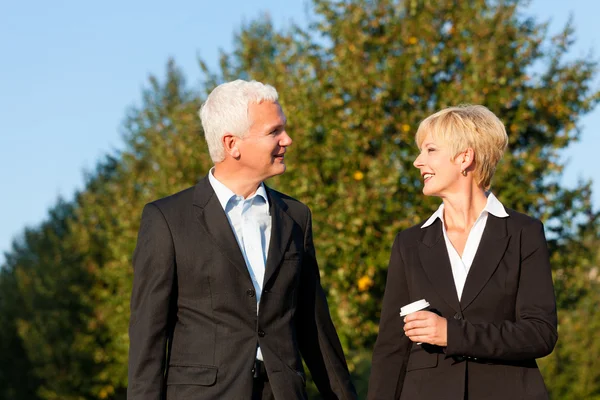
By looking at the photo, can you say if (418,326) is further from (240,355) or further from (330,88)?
(330,88)

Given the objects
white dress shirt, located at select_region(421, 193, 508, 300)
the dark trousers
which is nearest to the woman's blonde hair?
white dress shirt, located at select_region(421, 193, 508, 300)

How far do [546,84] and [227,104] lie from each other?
12943mm

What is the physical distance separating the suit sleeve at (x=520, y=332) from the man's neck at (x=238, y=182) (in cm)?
127

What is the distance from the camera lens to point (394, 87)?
15.8 meters

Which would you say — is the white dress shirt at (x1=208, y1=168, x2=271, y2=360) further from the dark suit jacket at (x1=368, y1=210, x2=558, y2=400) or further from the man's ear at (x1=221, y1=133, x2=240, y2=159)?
the dark suit jacket at (x1=368, y1=210, x2=558, y2=400)

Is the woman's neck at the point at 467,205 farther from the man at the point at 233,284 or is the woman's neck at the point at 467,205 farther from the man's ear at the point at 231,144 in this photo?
the man's ear at the point at 231,144

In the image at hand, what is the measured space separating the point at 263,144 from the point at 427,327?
1299 mm

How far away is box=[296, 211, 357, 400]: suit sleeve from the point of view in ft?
16.4

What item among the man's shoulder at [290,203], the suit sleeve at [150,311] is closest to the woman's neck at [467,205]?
the man's shoulder at [290,203]

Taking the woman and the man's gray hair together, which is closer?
the woman

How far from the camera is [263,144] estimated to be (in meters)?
4.90

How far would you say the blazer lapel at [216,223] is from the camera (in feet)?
15.4

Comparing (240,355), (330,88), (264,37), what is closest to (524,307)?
(240,355)

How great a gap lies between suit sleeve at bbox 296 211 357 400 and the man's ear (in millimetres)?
626
